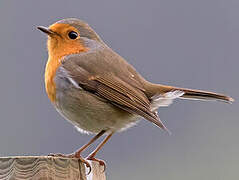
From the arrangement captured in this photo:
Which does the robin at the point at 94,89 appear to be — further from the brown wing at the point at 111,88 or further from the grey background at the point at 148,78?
the grey background at the point at 148,78

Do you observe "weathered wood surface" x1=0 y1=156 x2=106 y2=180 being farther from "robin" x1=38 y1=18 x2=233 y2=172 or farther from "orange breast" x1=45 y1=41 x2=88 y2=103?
"orange breast" x1=45 y1=41 x2=88 y2=103

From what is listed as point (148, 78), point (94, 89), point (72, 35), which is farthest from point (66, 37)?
point (148, 78)

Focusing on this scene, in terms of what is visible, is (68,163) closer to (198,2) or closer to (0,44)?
(0,44)

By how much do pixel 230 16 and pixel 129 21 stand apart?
400 centimetres

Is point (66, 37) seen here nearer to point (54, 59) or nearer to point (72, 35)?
point (72, 35)

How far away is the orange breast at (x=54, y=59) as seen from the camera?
5.42 m

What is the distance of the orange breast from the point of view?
213 inches

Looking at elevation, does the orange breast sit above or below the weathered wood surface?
above

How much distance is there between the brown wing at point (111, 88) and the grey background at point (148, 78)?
847cm

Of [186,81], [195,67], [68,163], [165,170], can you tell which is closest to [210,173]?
[165,170]

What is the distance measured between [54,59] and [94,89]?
1.69 feet

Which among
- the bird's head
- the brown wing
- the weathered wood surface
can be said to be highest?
the bird's head

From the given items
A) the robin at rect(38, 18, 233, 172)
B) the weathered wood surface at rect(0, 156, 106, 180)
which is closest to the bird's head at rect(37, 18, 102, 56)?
the robin at rect(38, 18, 233, 172)

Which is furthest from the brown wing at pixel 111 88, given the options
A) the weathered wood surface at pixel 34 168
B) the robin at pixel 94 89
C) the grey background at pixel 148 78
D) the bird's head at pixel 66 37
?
the grey background at pixel 148 78
